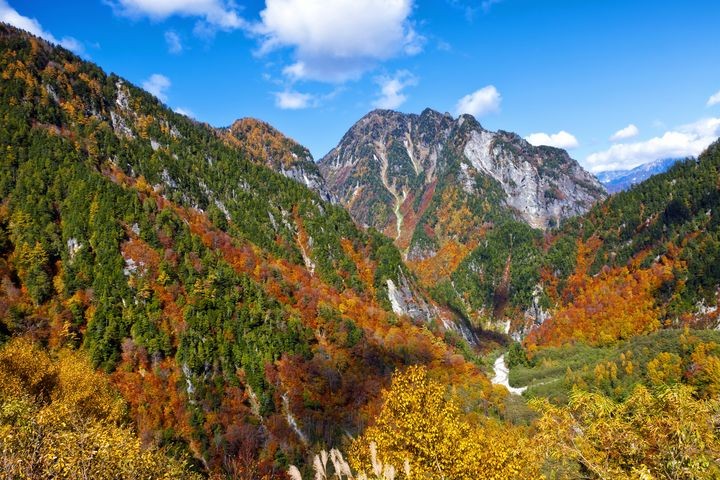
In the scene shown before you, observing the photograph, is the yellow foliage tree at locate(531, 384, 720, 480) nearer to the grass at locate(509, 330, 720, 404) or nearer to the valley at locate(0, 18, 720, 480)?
the valley at locate(0, 18, 720, 480)

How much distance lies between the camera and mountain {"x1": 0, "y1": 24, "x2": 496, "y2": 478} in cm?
8888

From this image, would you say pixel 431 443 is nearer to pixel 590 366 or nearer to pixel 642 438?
pixel 642 438

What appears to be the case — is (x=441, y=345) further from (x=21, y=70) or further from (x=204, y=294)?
(x=21, y=70)

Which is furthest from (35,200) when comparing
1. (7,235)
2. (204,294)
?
(204,294)

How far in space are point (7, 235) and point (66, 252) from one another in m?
13.1

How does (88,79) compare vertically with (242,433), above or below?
above

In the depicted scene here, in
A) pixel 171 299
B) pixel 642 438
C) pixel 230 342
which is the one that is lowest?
pixel 642 438

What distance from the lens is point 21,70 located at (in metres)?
142

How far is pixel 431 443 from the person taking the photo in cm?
2219

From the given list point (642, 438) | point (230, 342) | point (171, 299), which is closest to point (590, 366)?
point (230, 342)

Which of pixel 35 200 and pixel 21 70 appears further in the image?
pixel 21 70

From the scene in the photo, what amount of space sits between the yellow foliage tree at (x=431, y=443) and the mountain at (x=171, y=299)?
53.0 metres

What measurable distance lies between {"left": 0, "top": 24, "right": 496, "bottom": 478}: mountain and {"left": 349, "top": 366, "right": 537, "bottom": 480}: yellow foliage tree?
53.0m

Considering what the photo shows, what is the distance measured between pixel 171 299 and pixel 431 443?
326ft
